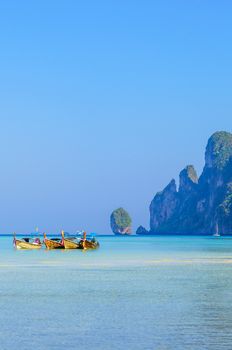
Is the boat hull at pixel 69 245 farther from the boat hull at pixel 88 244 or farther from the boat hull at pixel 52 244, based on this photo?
the boat hull at pixel 52 244

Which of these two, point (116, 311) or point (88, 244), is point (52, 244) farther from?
point (116, 311)

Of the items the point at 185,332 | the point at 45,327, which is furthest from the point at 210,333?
the point at 45,327

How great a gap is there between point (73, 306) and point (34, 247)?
105621mm

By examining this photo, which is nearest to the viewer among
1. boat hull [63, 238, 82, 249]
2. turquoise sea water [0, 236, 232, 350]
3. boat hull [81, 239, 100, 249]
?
turquoise sea water [0, 236, 232, 350]

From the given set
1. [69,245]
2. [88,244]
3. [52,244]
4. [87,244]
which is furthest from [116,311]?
[88,244]

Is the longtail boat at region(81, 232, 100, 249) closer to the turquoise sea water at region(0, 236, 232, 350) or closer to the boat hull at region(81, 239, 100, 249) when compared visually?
the boat hull at region(81, 239, 100, 249)

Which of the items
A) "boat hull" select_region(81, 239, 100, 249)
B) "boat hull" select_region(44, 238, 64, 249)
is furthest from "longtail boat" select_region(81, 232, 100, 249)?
"boat hull" select_region(44, 238, 64, 249)

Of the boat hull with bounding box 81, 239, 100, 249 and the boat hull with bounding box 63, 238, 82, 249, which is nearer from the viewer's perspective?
the boat hull with bounding box 63, 238, 82, 249

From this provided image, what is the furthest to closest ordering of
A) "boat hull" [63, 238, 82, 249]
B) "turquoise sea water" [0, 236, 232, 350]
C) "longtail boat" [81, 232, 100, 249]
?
"longtail boat" [81, 232, 100, 249] → "boat hull" [63, 238, 82, 249] → "turquoise sea water" [0, 236, 232, 350]

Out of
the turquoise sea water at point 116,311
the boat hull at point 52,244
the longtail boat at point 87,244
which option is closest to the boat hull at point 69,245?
the longtail boat at point 87,244

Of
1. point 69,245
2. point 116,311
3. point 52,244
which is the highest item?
point 52,244

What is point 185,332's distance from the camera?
1228 inches

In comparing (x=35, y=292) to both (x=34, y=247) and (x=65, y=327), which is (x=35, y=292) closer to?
(x=65, y=327)

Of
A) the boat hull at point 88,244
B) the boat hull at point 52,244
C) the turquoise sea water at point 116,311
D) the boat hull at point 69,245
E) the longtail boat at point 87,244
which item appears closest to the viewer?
the turquoise sea water at point 116,311
